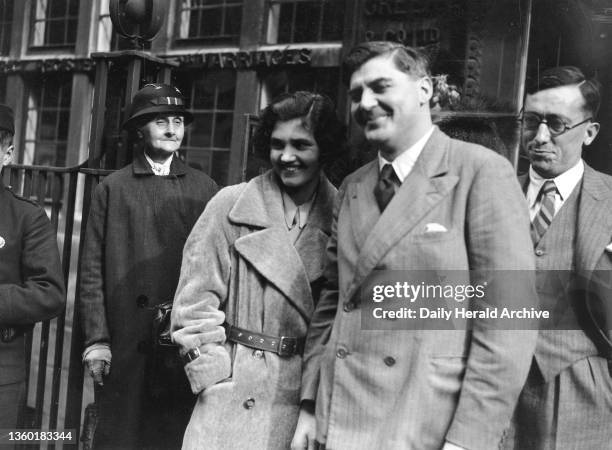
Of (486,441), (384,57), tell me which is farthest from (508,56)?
(486,441)

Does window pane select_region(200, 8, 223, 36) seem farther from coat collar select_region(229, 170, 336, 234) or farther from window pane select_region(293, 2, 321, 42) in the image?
coat collar select_region(229, 170, 336, 234)

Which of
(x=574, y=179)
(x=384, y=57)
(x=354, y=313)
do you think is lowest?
(x=354, y=313)

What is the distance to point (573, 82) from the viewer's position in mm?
2262

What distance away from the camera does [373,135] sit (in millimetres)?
2010

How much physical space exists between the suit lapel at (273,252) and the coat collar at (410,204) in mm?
350

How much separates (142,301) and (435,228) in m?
1.80

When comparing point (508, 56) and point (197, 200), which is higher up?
point (508, 56)

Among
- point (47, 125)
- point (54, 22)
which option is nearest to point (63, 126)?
point (47, 125)

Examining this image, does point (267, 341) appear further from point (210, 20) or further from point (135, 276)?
point (210, 20)

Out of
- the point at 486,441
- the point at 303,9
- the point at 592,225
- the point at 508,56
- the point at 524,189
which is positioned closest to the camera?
the point at 486,441

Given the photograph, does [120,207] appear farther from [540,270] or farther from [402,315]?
[540,270]

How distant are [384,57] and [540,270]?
32.5 inches

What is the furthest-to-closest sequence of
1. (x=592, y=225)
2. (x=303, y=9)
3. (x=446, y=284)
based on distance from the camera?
1. (x=303, y=9)
2. (x=592, y=225)
3. (x=446, y=284)

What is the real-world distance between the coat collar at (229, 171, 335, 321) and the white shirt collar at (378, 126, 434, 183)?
47 centimetres
